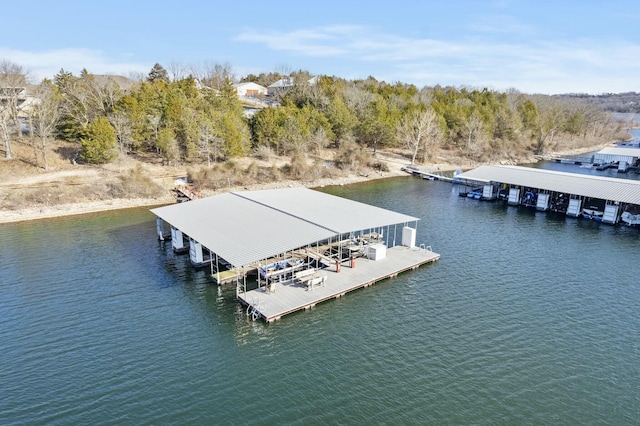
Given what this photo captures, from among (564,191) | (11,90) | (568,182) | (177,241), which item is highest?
(11,90)

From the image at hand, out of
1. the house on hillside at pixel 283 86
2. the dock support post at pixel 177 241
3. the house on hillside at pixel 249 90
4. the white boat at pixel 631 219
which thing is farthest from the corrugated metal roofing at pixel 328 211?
the house on hillside at pixel 249 90

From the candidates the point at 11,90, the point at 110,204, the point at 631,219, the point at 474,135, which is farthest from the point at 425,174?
the point at 11,90

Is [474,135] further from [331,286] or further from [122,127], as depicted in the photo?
[331,286]

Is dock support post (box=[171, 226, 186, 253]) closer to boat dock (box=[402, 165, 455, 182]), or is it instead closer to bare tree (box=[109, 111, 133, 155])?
bare tree (box=[109, 111, 133, 155])

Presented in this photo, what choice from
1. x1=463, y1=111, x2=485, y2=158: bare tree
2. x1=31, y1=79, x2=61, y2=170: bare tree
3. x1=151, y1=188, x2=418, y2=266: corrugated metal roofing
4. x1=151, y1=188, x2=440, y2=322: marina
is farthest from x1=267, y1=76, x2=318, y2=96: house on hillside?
x1=151, y1=188, x2=440, y2=322: marina

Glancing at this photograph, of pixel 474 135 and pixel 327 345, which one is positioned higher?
pixel 474 135

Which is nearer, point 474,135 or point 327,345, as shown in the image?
Answer: point 327,345
